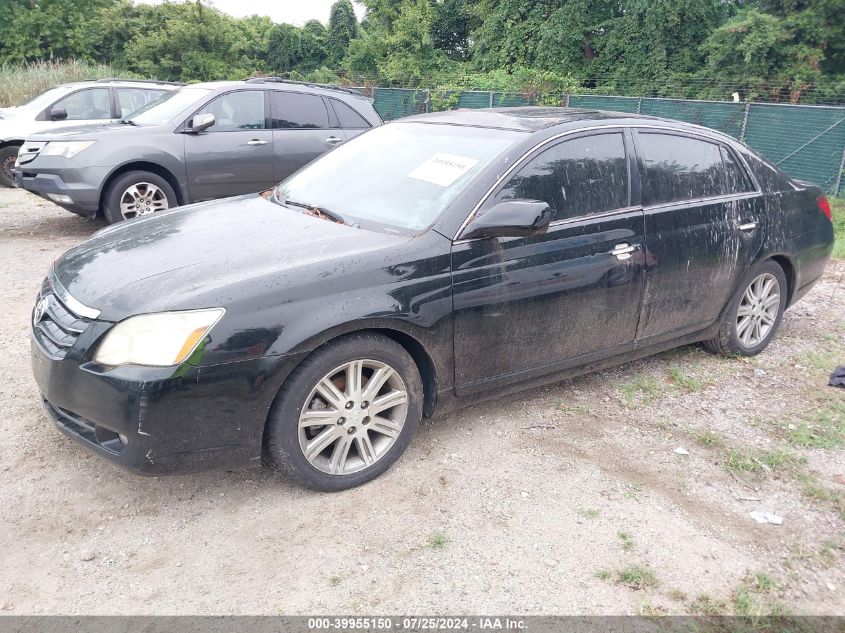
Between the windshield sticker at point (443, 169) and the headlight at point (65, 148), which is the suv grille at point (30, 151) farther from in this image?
the windshield sticker at point (443, 169)

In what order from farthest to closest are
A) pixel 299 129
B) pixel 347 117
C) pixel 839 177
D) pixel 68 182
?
pixel 839 177, pixel 347 117, pixel 299 129, pixel 68 182

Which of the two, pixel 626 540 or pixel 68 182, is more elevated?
pixel 68 182

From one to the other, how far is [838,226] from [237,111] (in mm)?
9381

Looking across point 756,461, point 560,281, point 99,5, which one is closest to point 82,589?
point 560,281

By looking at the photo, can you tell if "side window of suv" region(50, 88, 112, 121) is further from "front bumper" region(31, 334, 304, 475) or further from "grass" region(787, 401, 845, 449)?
"grass" region(787, 401, 845, 449)

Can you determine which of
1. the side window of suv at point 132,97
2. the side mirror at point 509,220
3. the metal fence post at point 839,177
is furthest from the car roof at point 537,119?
the metal fence post at point 839,177

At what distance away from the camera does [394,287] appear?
3.31 metres

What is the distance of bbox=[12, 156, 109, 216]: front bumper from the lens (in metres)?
7.66

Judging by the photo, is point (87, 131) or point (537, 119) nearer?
point (537, 119)

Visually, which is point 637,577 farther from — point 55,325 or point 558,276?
point 55,325

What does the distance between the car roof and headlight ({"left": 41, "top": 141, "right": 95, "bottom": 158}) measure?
4753mm

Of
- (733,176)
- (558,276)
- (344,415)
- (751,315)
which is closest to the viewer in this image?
(344,415)

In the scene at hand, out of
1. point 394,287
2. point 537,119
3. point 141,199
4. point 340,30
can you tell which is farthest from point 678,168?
point 340,30

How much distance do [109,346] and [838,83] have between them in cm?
2074
